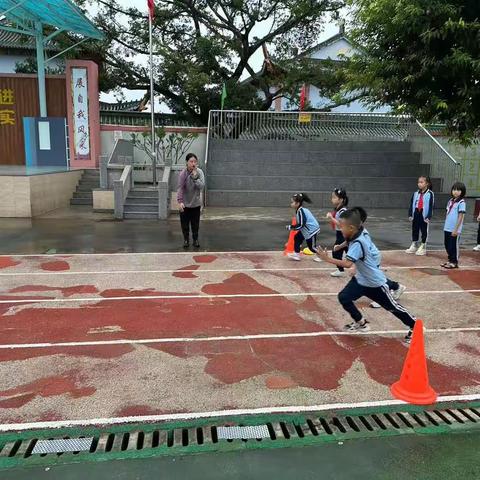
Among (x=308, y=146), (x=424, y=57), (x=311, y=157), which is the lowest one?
(x=311, y=157)

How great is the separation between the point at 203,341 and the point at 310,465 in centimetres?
214

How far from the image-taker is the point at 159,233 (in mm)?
10961

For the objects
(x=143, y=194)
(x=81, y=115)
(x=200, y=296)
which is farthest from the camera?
(x=81, y=115)

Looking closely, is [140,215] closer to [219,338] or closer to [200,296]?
[200,296]

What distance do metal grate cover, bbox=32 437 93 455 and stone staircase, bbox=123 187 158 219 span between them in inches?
391

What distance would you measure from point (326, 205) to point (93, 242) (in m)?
9.07

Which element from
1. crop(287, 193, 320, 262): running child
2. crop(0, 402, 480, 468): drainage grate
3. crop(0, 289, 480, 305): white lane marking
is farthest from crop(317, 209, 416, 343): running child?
crop(287, 193, 320, 262): running child

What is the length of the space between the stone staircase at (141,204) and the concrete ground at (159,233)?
490 mm

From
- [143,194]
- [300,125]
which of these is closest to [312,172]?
[300,125]

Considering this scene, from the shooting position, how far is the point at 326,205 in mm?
16594

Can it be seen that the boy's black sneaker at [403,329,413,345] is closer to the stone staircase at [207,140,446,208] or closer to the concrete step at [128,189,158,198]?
the concrete step at [128,189,158,198]

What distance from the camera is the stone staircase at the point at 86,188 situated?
1535cm

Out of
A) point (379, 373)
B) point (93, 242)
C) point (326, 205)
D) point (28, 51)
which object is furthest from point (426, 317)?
point (28, 51)

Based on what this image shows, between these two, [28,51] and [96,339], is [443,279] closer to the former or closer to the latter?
[96,339]
